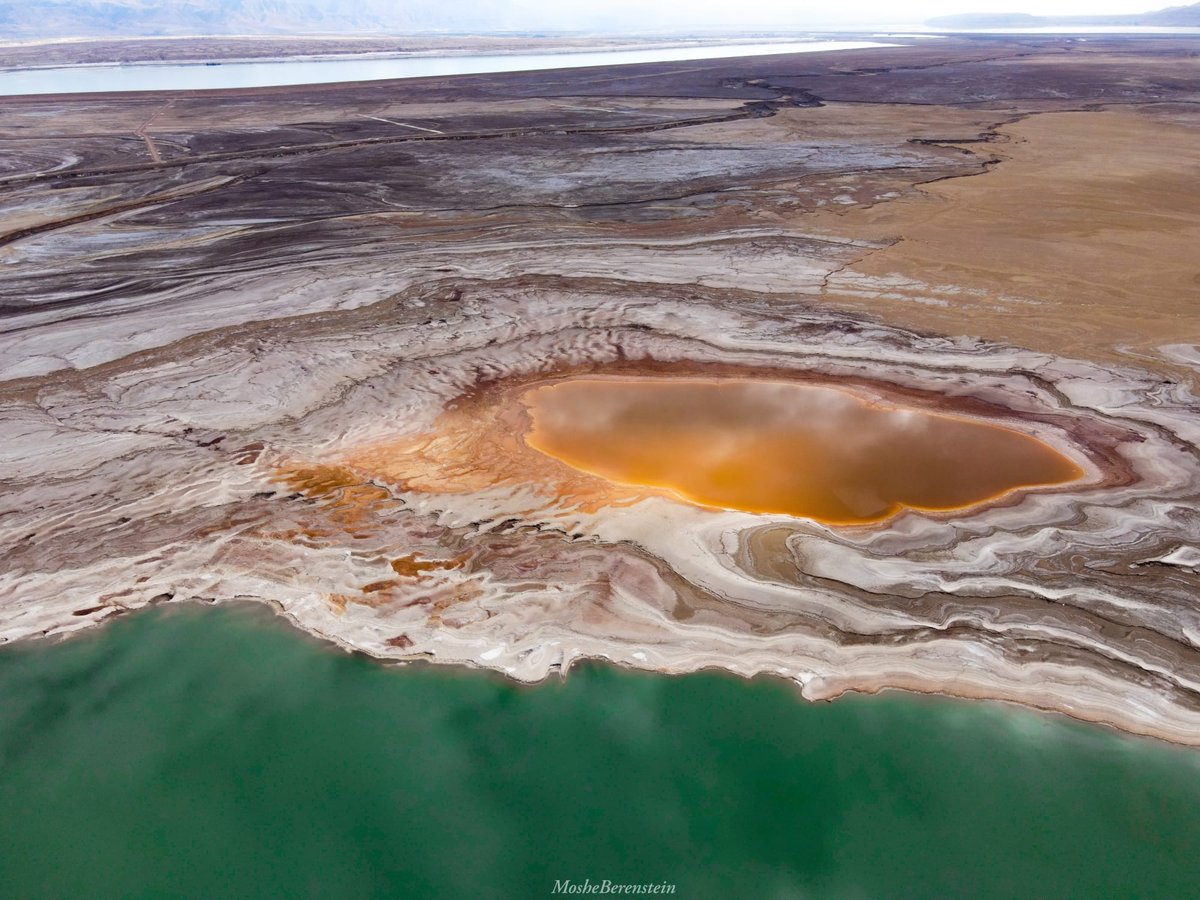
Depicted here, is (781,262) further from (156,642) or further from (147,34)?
(147,34)

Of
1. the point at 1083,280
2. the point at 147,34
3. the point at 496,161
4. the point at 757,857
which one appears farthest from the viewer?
the point at 147,34

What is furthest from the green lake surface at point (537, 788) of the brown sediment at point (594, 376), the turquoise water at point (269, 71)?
the turquoise water at point (269, 71)

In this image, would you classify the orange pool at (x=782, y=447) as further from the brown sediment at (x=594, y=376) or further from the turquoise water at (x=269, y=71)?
the turquoise water at (x=269, y=71)

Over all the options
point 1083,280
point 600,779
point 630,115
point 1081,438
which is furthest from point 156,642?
point 630,115
